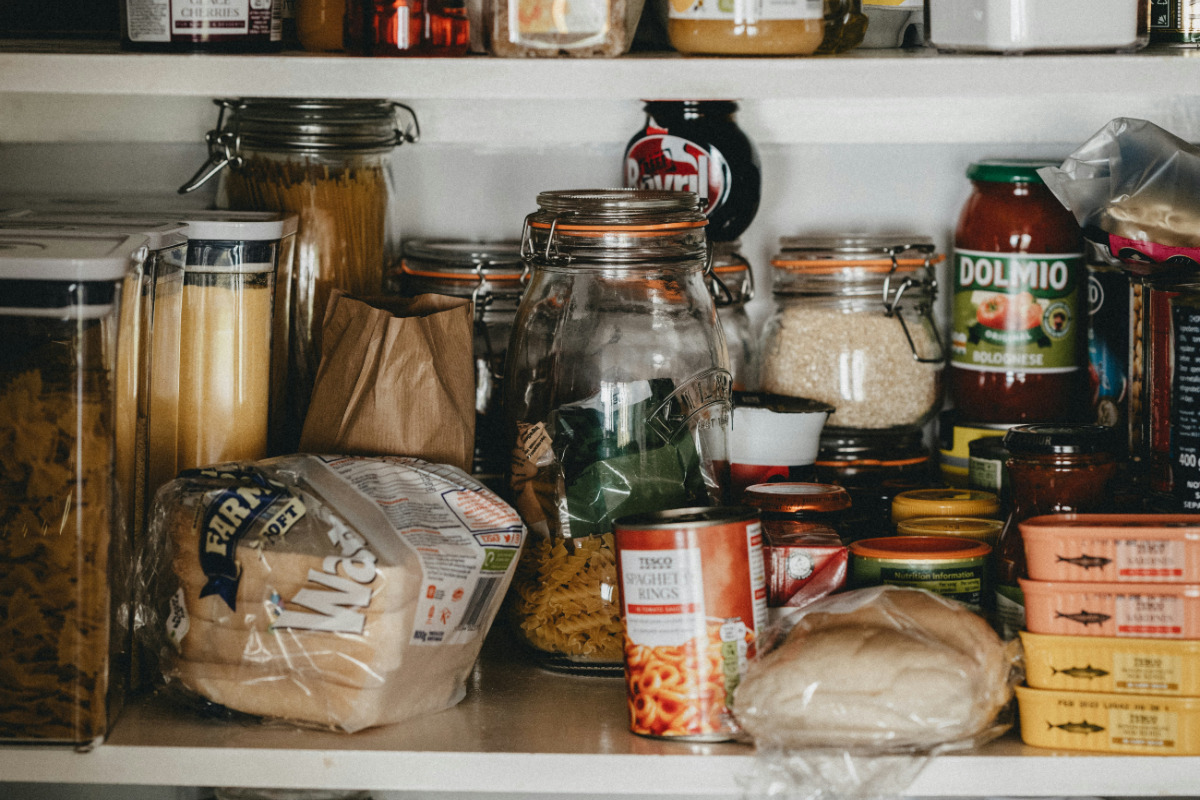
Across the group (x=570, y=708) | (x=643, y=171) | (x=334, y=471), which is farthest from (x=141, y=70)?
(x=570, y=708)

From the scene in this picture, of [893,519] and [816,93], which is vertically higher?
[816,93]

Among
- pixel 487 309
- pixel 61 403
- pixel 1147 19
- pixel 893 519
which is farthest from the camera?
pixel 487 309

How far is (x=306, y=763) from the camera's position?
31.5 inches

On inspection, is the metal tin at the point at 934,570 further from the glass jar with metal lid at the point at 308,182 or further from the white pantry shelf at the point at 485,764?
the glass jar with metal lid at the point at 308,182

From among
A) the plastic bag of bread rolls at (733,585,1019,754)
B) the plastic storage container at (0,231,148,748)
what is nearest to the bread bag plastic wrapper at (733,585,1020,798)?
the plastic bag of bread rolls at (733,585,1019,754)

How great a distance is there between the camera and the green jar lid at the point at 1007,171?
1.09 metres

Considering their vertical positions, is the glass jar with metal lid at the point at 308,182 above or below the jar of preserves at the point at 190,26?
below

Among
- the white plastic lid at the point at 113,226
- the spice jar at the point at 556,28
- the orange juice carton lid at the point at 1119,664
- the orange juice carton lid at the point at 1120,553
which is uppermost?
the spice jar at the point at 556,28

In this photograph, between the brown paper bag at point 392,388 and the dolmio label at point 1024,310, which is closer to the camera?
the brown paper bag at point 392,388

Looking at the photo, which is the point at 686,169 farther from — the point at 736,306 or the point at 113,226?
the point at 113,226

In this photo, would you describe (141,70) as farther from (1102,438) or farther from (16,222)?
(1102,438)

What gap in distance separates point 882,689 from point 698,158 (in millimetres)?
532

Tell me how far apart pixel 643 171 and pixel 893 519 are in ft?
1.29

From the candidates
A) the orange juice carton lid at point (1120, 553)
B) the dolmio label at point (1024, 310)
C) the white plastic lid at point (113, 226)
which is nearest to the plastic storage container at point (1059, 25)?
the dolmio label at point (1024, 310)
